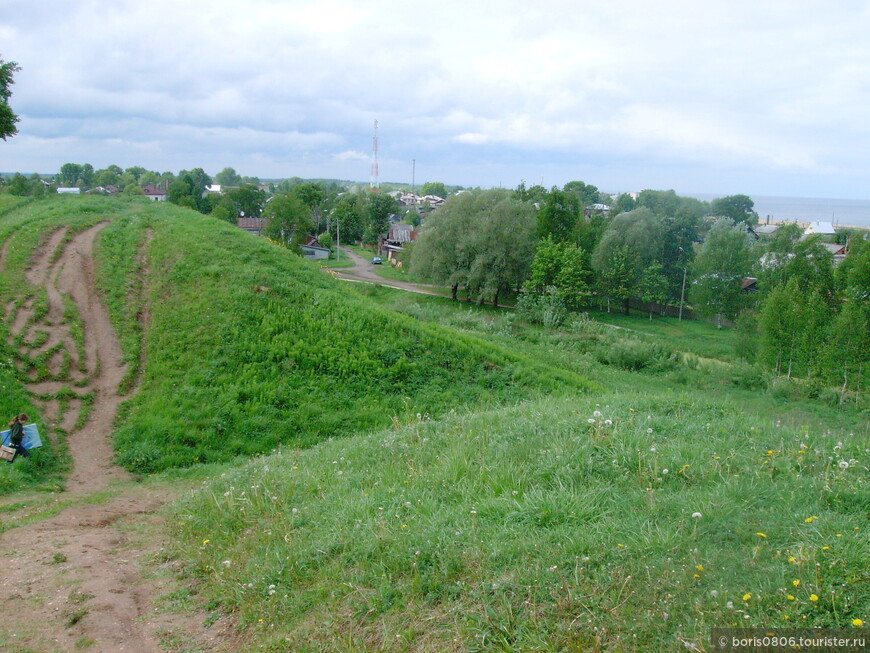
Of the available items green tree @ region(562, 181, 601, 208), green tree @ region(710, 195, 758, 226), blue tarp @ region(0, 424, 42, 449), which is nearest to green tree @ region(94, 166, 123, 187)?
green tree @ region(562, 181, 601, 208)

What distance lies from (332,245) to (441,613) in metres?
79.7

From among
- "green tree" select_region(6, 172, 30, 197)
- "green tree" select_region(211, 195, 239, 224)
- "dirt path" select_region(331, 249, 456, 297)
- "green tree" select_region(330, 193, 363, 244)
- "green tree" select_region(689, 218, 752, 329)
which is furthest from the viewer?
"green tree" select_region(330, 193, 363, 244)

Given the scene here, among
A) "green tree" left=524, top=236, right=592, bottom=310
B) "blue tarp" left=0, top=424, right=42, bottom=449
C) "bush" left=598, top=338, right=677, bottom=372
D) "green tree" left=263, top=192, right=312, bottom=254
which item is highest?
"green tree" left=263, top=192, right=312, bottom=254

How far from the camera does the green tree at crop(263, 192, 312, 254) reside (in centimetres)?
5725

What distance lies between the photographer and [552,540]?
15.0 feet

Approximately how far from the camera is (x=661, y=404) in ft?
27.8

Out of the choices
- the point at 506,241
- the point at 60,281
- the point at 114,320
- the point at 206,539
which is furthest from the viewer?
the point at 506,241

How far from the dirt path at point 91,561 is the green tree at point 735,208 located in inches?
3581

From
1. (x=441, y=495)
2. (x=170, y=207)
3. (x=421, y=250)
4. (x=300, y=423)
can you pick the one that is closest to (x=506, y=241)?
(x=421, y=250)

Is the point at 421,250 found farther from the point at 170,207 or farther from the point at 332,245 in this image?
the point at 332,245

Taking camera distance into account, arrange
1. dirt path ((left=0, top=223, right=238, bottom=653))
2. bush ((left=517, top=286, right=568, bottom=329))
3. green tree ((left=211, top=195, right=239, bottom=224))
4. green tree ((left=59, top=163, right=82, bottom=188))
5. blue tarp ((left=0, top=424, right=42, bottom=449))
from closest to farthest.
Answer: dirt path ((left=0, top=223, right=238, bottom=653)) → blue tarp ((left=0, top=424, right=42, bottom=449)) → bush ((left=517, top=286, right=568, bottom=329)) → green tree ((left=211, top=195, right=239, bottom=224)) → green tree ((left=59, top=163, right=82, bottom=188))

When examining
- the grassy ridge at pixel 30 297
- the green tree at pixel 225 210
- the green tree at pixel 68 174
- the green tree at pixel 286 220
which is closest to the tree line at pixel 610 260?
the green tree at pixel 286 220

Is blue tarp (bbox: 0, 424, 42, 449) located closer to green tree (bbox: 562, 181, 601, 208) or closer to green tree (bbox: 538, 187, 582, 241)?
green tree (bbox: 538, 187, 582, 241)

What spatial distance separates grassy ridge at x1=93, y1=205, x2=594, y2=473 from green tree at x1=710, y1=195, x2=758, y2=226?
8351cm
